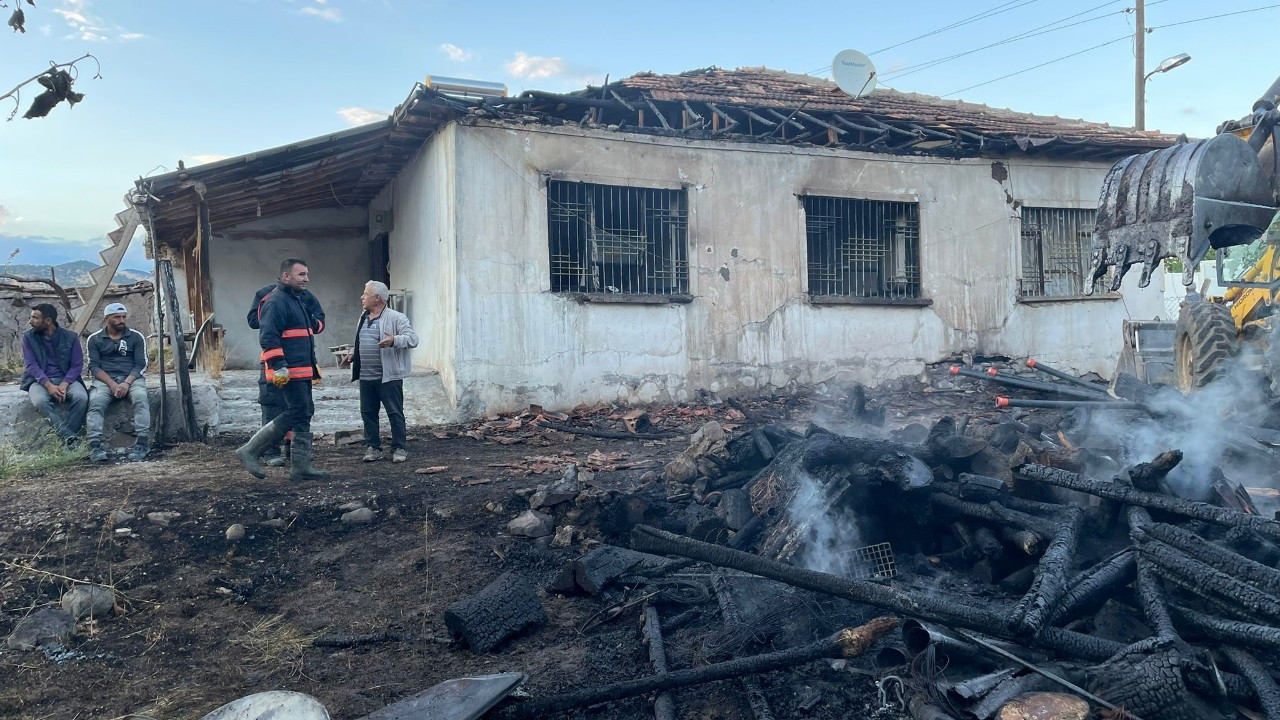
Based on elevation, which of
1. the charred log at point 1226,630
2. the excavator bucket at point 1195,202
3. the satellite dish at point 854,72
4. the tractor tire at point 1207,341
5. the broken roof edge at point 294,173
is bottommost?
the charred log at point 1226,630

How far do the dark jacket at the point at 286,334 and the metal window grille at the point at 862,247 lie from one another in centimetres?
699

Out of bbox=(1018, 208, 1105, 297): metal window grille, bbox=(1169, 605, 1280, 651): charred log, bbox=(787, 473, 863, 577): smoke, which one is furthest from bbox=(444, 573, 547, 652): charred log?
bbox=(1018, 208, 1105, 297): metal window grille

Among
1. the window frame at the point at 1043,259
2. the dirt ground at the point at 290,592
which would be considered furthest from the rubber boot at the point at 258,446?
the window frame at the point at 1043,259

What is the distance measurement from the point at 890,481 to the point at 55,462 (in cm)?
704

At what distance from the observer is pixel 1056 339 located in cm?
1202

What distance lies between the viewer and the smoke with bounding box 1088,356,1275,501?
4.73 metres

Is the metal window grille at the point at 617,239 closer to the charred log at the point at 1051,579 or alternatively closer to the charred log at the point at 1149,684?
the charred log at the point at 1051,579

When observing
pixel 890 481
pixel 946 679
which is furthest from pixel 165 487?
pixel 946 679

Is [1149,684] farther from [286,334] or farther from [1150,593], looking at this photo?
[286,334]

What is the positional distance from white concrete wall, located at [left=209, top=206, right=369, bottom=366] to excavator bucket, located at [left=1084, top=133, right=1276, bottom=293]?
1158 cm

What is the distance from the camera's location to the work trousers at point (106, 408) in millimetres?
7391

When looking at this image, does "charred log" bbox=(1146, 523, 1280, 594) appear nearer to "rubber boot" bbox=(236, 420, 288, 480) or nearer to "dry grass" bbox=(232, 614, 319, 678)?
"dry grass" bbox=(232, 614, 319, 678)

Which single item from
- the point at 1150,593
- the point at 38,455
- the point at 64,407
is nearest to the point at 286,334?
the point at 38,455

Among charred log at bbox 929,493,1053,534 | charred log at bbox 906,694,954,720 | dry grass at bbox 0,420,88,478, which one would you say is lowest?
charred log at bbox 906,694,954,720
